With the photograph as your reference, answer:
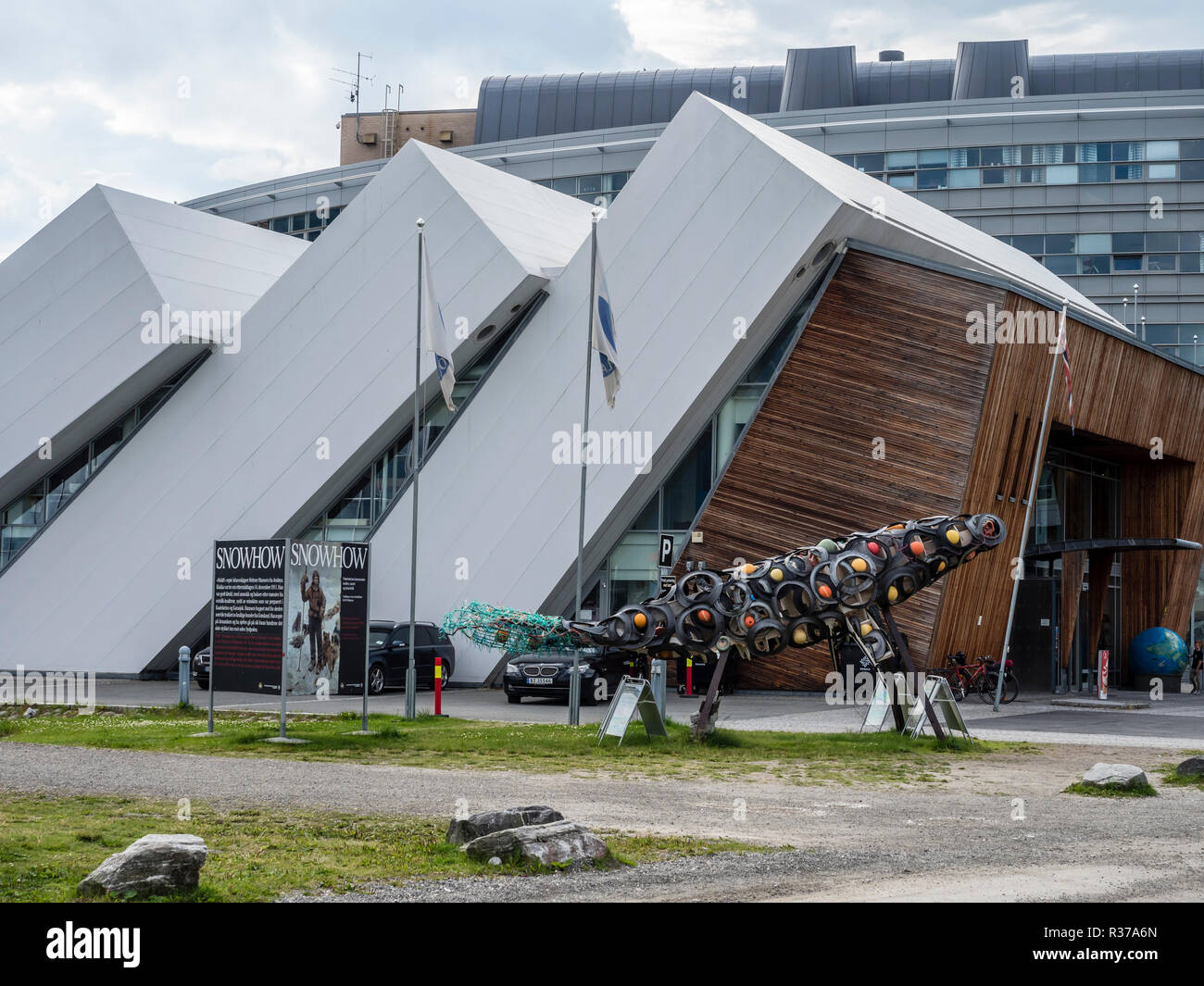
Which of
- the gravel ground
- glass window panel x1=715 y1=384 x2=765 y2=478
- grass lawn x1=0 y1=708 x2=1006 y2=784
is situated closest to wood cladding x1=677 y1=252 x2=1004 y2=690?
glass window panel x1=715 y1=384 x2=765 y2=478

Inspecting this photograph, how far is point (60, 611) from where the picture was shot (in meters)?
34.1

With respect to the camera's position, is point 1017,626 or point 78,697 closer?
point 78,697

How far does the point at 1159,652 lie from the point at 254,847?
103 feet

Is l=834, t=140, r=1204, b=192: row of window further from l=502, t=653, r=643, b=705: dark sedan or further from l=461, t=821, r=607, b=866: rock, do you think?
l=461, t=821, r=607, b=866: rock

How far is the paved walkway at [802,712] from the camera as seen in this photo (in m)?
20.9

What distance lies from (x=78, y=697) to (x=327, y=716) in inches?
331

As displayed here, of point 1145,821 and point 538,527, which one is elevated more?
point 538,527

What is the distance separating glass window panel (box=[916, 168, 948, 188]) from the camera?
61844mm

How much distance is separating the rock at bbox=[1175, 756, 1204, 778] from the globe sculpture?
388 centimetres

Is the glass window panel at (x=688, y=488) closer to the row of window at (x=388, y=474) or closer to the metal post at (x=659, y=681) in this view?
the row of window at (x=388, y=474)

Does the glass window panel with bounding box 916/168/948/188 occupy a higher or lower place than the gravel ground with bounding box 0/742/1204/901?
higher

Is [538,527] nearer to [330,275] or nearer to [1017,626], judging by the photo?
[330,275]
